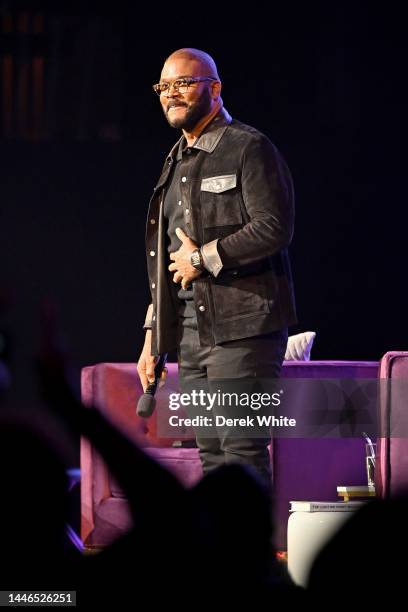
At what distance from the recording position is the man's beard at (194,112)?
2477 millimetres

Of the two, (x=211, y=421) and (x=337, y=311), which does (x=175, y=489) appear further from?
(x=337, y=311)

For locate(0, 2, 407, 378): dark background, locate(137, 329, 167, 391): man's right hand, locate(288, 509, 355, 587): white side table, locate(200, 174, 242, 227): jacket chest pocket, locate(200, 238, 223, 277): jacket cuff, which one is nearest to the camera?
locate(288, 509, 355, 587): white side table

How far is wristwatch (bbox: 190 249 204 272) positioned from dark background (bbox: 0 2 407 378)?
9.32ft

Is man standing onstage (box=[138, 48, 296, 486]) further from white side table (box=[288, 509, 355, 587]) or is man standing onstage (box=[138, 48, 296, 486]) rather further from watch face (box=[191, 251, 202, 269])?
white side table (box=[288, 509, 355, 587])

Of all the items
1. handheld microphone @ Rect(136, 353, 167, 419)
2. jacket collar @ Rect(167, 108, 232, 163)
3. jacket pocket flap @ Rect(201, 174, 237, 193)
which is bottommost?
handheld microphone @ Rect(136, 353, 167, 419)

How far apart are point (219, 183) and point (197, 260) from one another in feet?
0.71

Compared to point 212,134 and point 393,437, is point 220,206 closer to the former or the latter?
point 212,134

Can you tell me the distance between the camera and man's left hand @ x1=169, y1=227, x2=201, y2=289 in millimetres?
2375

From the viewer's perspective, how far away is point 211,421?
239 cm

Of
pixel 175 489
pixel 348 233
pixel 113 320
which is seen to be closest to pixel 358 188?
pixel 348 233

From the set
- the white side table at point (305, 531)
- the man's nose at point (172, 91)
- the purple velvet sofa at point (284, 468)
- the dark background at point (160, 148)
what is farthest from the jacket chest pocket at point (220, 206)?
the dark background at point (160, 148)

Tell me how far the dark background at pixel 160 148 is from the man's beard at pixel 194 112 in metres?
2.73

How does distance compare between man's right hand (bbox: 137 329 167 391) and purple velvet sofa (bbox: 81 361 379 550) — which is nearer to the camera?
man's right hand (bbox: 137 329 167 391)

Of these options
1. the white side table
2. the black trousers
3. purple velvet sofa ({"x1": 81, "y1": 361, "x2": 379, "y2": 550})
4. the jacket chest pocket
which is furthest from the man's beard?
purple velvet sofa ({"x1": 81, "y1": 361, "x2": 379, "y2": 550})
